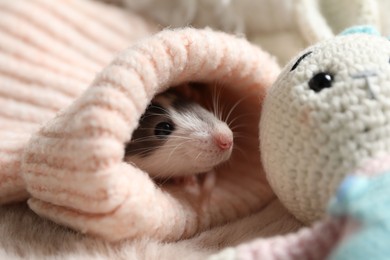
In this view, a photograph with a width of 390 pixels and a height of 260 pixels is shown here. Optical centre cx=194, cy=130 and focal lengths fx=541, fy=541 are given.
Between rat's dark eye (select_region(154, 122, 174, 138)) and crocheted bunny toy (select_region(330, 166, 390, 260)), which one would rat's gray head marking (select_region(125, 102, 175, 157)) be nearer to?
rat's dark eye (select_region(154, 122, 174, 138))

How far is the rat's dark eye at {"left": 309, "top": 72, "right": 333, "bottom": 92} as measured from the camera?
27.9 inches

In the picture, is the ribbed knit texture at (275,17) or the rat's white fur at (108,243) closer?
the rat's white fur at (108,243)

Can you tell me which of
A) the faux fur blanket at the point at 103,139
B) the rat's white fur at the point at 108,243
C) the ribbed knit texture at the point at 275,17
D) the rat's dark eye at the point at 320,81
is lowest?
the rat's white fur at the point at 108,243

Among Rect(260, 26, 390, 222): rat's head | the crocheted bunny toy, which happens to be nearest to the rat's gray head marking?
Rect(260, 26, 390, 222): rat's head

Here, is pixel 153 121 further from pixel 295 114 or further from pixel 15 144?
pixel 295 114

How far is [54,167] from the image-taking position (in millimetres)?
777

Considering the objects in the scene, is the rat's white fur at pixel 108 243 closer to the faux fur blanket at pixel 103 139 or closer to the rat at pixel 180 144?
the faux fur blanket at pixel 103 139

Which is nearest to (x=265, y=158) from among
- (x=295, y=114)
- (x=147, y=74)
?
(x=295, y=114)

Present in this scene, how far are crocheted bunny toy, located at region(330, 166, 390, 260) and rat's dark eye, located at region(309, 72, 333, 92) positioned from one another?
16 centimetres

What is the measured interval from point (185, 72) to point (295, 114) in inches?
9.3

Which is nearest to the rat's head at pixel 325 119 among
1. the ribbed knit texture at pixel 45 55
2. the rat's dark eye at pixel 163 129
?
the rat's dark eye at pixel 163 129

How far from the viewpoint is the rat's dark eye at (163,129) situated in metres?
1.00

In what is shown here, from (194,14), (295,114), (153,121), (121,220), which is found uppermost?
(194,14)

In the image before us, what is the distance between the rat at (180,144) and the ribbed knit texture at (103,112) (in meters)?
0.06
